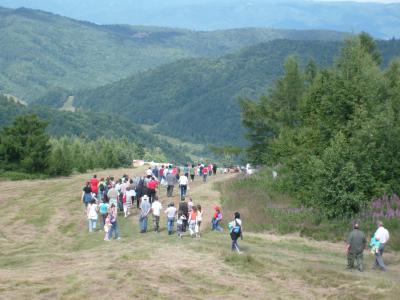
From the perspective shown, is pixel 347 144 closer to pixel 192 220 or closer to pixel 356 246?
Result: pixel 192 220

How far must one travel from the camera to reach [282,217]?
110ft

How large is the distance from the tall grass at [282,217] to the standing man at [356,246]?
4.93m

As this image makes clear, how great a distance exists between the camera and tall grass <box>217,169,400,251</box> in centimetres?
3047

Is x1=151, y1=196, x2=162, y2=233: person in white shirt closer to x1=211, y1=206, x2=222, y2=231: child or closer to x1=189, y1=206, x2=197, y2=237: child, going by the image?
x1=189, y1=206, x2=197, y2=237: child

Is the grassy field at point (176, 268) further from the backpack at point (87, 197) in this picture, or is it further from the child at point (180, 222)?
the backpack at point (87, 197)

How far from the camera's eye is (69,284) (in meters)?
20.6

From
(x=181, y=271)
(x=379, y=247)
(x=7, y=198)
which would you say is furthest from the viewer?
(x=7, y=198)

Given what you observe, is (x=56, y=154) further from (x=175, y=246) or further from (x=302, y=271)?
(x=302, y=271)

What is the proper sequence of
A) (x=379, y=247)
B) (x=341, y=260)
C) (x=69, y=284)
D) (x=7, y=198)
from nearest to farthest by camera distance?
(x=69, y=284) < (x=379, y=247) < (x=341, y=260) < (x=7, y=198)

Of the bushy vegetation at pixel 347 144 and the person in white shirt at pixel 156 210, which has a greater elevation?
the bushy vegetation at pixel 347 144

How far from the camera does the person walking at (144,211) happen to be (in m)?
30.8

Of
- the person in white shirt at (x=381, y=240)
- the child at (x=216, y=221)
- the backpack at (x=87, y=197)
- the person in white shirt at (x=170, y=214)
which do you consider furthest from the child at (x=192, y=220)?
the backpack at (x=87, y=197)

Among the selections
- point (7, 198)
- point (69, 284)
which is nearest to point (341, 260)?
point (69, 284)

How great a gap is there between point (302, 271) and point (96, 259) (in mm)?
7341
